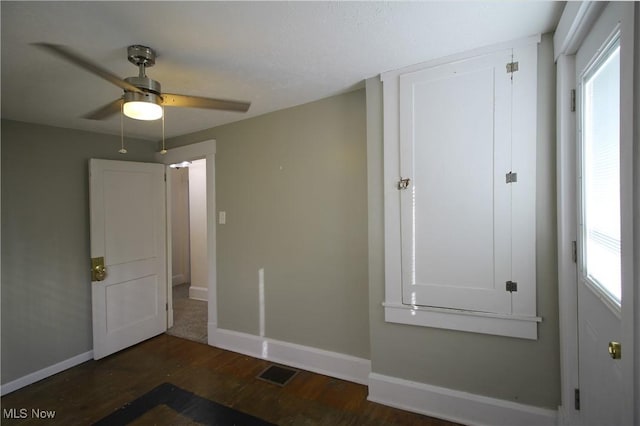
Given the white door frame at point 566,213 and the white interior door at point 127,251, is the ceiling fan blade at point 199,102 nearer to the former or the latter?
the white door frame at point 566,213

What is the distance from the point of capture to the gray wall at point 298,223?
234 cm

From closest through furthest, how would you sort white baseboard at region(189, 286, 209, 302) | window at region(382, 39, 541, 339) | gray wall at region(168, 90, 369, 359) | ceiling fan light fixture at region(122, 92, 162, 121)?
1. ceiling fan light fixture at region(122, 92, 162, 121)
2. window at region(382, 39, 541, 339)
3. gray wall at region(168, 90, 369, 359)
4. white baseboard at region(189, 286, 209, 302)

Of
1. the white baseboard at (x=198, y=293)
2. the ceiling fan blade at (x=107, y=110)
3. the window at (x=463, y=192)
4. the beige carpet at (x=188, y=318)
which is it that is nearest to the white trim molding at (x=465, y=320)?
the window at (x=463, y=192)

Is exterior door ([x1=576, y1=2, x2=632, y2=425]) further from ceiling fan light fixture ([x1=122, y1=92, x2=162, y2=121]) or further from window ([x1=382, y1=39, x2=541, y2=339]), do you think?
ceiling fan light fixture ([x1=122, y1=92, x2=162, y2=121])

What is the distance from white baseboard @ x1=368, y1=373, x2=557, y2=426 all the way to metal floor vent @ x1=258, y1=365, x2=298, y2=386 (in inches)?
28.5

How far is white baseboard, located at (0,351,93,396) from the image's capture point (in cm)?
243

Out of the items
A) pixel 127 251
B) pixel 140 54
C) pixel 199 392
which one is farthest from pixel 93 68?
pixel 127 251

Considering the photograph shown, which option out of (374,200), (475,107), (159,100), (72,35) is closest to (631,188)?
(475,107)

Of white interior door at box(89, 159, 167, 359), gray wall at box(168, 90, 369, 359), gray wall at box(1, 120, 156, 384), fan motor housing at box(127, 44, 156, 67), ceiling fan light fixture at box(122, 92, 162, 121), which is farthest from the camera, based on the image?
white interior door at box(89, 159, 167, 359)

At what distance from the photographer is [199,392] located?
229cm

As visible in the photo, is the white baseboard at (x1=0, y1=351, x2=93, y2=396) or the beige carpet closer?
the white baseboard at (x1=0, y1=351, x2=93, y2=396)

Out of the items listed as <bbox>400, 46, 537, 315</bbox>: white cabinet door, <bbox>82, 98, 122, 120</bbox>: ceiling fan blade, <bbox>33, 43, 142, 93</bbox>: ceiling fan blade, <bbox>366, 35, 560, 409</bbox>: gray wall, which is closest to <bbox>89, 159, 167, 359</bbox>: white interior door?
<bbox>82, 98, 122, 120</bbox>: ceiling fan blade

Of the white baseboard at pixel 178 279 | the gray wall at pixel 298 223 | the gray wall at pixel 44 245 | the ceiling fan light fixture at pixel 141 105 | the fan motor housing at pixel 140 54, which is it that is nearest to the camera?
Result: the ceiling fan light fixture at pixel 141 105

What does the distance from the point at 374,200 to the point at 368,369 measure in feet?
4.38
